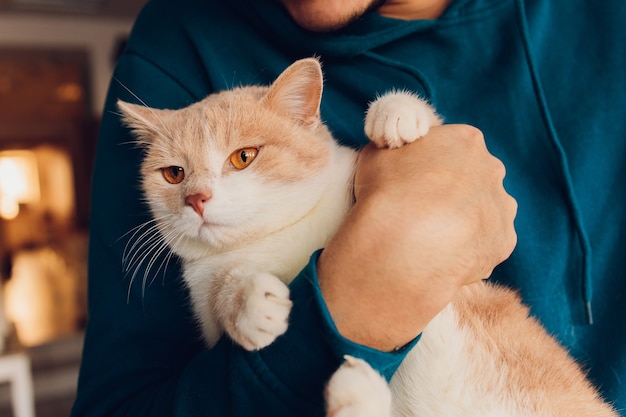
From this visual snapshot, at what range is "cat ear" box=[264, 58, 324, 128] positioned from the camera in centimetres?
94

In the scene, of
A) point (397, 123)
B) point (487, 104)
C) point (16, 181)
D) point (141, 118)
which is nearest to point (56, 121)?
point (16, 181)

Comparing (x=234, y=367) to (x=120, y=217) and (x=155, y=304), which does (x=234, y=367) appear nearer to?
(x=155, y=304)

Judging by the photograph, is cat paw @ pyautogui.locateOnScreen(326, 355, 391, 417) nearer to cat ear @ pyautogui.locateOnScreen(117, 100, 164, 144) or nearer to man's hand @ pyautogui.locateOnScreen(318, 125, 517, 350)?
man's hand @ pyautogui.locateOnScreen(318, 125, 517, 350)

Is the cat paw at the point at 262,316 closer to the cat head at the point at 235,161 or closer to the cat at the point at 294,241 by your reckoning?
the cat at the point at 294,241

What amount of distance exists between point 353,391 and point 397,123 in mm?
430

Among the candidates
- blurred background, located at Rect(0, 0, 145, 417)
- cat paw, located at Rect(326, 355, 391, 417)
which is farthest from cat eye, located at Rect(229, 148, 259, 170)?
blurred background, located at Rect(0, 0, 145, 417)

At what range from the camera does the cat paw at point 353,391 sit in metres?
0.67

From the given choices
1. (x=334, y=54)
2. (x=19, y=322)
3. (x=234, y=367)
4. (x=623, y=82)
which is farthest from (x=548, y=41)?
(x=19, y=322)

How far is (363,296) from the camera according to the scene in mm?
719

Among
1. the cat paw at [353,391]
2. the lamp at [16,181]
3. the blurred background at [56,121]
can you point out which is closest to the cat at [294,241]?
the cat paw at [353,391]

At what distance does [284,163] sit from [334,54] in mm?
304

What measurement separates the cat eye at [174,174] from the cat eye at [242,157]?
0.42ft

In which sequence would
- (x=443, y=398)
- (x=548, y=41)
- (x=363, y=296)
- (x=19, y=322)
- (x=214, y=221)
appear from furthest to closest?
(x=19, y=322)
(x=548, y=41)
(x=214, y=221)
(x=443, y=398)
(x=363, y=296)

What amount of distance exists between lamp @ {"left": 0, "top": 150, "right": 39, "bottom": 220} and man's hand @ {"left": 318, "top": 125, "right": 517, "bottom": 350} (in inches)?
380
